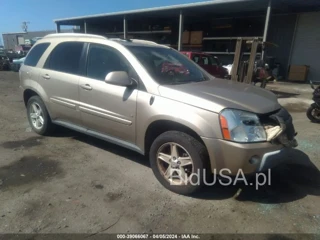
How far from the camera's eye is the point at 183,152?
3010mm

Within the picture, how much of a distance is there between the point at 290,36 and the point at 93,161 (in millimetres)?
16518

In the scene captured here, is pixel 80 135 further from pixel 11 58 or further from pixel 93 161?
pixel 11 58

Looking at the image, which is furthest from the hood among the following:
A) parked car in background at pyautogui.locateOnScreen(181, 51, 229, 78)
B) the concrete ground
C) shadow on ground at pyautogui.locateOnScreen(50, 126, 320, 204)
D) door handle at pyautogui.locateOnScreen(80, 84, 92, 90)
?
parked car in background at pyautogui.locateOnScreen(181, 51, 229, 78)

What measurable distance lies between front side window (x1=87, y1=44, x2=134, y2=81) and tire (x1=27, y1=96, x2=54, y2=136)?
1415 millimetres

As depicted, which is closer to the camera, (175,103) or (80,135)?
(175,103)

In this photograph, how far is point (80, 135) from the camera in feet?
16.3

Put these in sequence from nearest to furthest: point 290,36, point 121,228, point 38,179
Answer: point 121,228, point 38,179, point 290,36

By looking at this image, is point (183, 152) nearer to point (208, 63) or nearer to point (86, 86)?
point (86, 86)

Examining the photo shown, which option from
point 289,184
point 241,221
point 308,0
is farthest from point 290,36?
point 241,221

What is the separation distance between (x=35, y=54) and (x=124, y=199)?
334 centimetres

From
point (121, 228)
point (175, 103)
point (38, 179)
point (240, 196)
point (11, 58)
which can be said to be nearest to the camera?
point (121, 228)

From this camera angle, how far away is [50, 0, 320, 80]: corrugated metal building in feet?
47.7

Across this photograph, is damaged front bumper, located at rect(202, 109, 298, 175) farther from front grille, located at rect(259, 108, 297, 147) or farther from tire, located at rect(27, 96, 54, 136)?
tire, located at rect(27, 96, 54, 136)

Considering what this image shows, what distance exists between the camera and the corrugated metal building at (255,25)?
14531 mm
